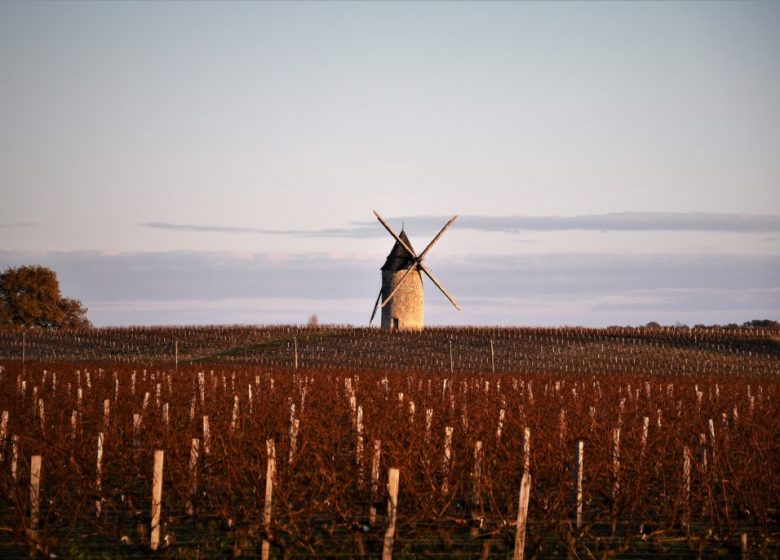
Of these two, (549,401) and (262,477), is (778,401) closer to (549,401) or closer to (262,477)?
(549,401)

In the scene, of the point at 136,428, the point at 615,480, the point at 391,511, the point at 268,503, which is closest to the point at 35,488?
the point at 268,503

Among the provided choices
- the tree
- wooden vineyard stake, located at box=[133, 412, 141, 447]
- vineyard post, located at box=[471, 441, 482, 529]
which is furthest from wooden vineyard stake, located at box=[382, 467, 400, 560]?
the tree

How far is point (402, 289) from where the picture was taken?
53594mm

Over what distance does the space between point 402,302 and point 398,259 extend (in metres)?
2.49

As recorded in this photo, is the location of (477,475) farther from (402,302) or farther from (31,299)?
(31,299)

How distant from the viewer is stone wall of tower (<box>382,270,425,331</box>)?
53.3 m

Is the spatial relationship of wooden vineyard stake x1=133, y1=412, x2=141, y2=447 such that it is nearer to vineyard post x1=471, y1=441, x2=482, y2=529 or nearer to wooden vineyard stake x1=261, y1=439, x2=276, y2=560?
wooden vineyard stake x1=261, y1=439, x2=276, y2=560

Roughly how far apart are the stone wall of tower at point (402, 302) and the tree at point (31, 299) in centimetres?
2944

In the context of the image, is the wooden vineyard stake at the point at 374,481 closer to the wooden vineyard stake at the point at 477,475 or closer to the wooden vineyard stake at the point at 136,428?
the wooden vineyard stake at the point at 477,475

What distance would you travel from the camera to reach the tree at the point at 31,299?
68.4m

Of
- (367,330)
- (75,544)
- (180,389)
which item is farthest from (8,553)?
(367,330)

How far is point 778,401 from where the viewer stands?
2412 centimetres

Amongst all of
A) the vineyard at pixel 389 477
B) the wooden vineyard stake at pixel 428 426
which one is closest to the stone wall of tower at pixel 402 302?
the vineyard at pixel 389 477

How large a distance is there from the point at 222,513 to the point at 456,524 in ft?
10.1
